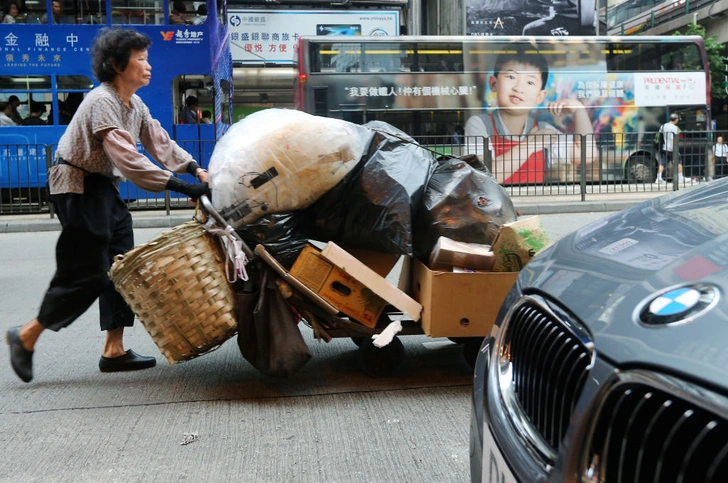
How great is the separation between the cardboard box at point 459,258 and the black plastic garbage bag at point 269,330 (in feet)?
2.48

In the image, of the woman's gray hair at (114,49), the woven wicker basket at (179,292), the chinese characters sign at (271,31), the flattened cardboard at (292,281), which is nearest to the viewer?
the woven wicker basket at (179,292)

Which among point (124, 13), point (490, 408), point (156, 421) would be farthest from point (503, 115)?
point (490, 408)

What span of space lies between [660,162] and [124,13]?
9967 millimetres

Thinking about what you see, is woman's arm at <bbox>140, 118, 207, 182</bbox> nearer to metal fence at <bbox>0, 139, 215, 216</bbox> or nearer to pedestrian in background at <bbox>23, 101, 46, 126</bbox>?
metal fence at <bbox>0, 139, 215, 216</bbox>

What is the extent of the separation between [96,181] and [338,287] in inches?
52.2

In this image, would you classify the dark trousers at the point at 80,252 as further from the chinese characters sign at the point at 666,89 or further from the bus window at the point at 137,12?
the chinese characters sign at the point at 666,89

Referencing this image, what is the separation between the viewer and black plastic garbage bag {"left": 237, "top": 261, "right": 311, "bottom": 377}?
11.3ft

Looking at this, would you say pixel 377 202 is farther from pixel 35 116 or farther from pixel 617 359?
pixel 35 116

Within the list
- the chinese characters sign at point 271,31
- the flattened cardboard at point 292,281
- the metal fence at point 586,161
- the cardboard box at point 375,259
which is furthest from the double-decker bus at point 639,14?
the flattened cardboard at point 292,281

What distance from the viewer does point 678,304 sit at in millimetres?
1284

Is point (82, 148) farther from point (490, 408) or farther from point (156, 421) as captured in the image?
point (490, 408)

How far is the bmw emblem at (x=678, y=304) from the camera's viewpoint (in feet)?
4.07

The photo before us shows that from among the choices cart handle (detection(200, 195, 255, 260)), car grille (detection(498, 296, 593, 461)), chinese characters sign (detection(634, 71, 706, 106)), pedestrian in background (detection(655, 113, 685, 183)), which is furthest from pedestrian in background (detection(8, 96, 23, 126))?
car grille (detection(498, 296, 593, 461))

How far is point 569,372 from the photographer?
4.64 feet
